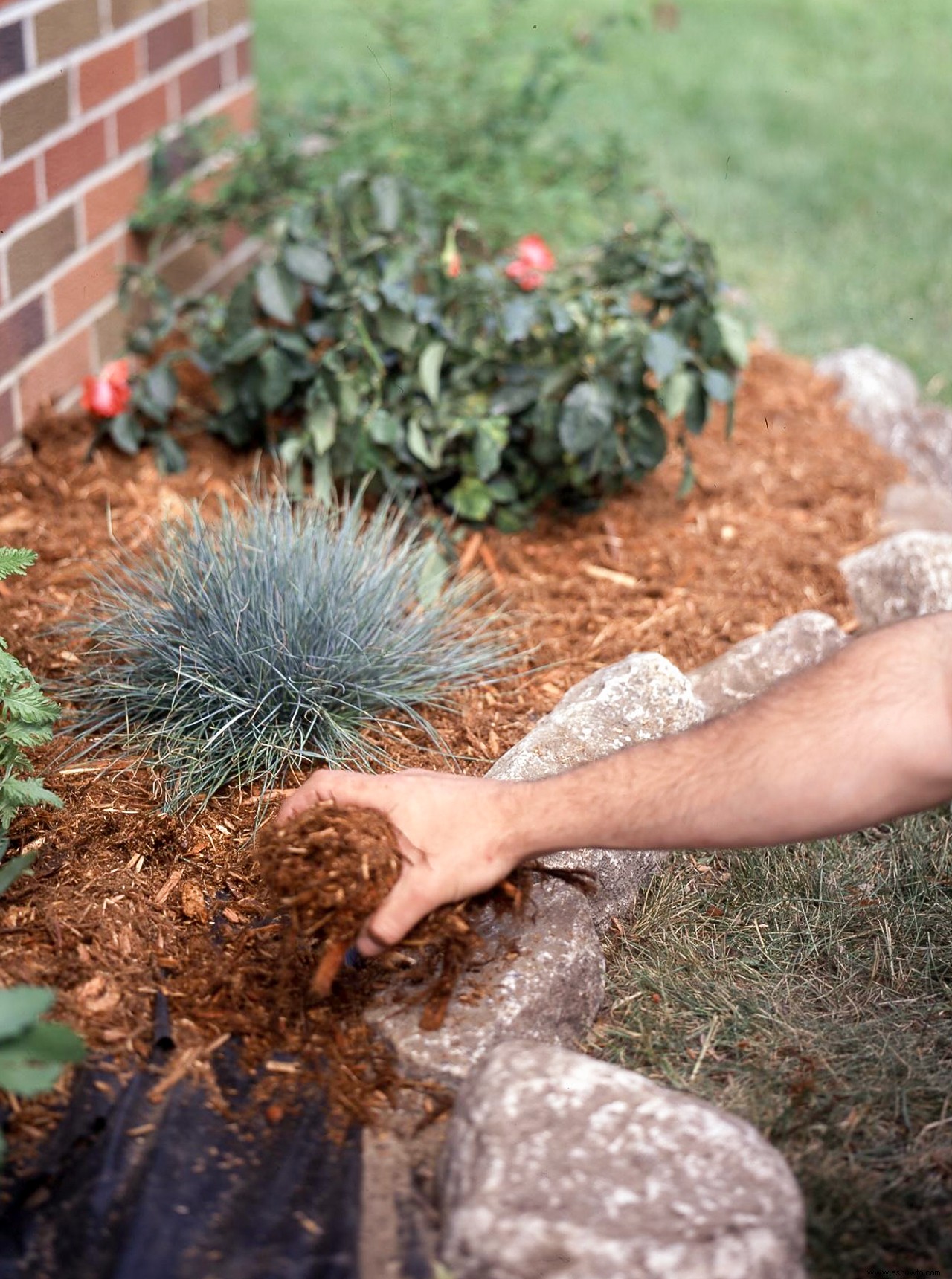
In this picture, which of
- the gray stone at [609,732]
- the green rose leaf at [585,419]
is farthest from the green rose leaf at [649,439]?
the gray stone at [609,732]

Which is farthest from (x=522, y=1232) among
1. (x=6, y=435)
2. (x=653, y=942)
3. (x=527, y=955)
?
(x=6, y=435)

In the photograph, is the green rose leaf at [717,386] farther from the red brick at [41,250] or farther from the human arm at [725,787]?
the red brick at [41,250]

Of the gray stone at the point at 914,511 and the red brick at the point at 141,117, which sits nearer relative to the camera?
the red brick at the point at 141,117

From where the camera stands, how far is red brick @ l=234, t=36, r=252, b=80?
13.9 ft

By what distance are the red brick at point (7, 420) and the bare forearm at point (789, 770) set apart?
6.14 feet

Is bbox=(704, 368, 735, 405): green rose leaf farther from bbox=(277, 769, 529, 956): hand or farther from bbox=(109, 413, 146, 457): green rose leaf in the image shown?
bbox=(277, 769, 529, 956): hand

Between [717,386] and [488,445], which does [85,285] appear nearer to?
[488,445]

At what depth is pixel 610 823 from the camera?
185 centimetres

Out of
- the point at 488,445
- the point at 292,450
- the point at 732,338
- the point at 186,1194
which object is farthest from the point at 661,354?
the point at 186,1194

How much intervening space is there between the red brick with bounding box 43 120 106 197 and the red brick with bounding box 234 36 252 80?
1.02 metres

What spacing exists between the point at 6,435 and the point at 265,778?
141 cm

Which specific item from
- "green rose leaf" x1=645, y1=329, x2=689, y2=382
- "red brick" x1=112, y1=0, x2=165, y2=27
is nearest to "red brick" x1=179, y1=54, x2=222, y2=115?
"red brick" x1=112, y1=0, x2=165, y2=27

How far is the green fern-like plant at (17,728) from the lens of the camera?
1.98m

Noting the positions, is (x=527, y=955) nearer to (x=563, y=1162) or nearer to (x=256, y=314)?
(x=563, y=1162)
